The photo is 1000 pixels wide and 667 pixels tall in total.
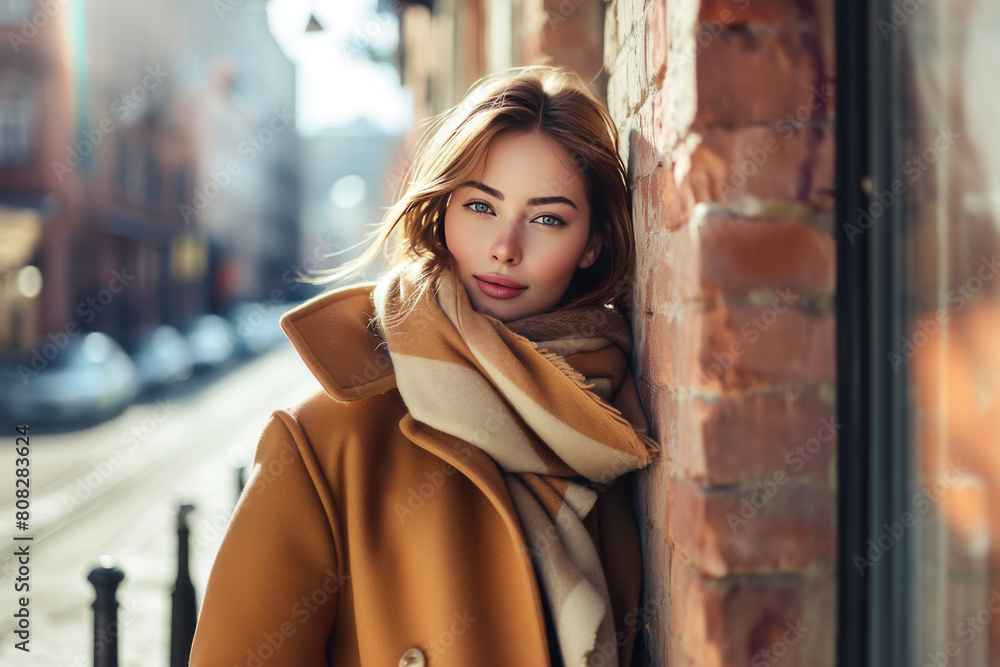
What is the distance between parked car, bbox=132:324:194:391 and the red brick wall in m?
17.6

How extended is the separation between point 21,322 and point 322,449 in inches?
765

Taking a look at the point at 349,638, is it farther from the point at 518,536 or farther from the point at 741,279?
the point at 741,279

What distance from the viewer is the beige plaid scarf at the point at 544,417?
1397 millimetres

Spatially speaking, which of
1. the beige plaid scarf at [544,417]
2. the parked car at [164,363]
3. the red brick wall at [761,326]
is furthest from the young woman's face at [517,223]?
the parked car at [164,363]

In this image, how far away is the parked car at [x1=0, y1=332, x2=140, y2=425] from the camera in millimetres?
11719

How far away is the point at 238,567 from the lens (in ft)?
4.94

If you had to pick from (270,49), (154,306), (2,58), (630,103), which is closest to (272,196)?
(270,49)

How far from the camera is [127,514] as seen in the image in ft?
25.0

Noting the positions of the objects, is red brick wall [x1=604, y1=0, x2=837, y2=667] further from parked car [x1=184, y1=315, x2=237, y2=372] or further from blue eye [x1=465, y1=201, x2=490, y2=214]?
parked car [x1=184, y1=315, x2=237, y2=372]
